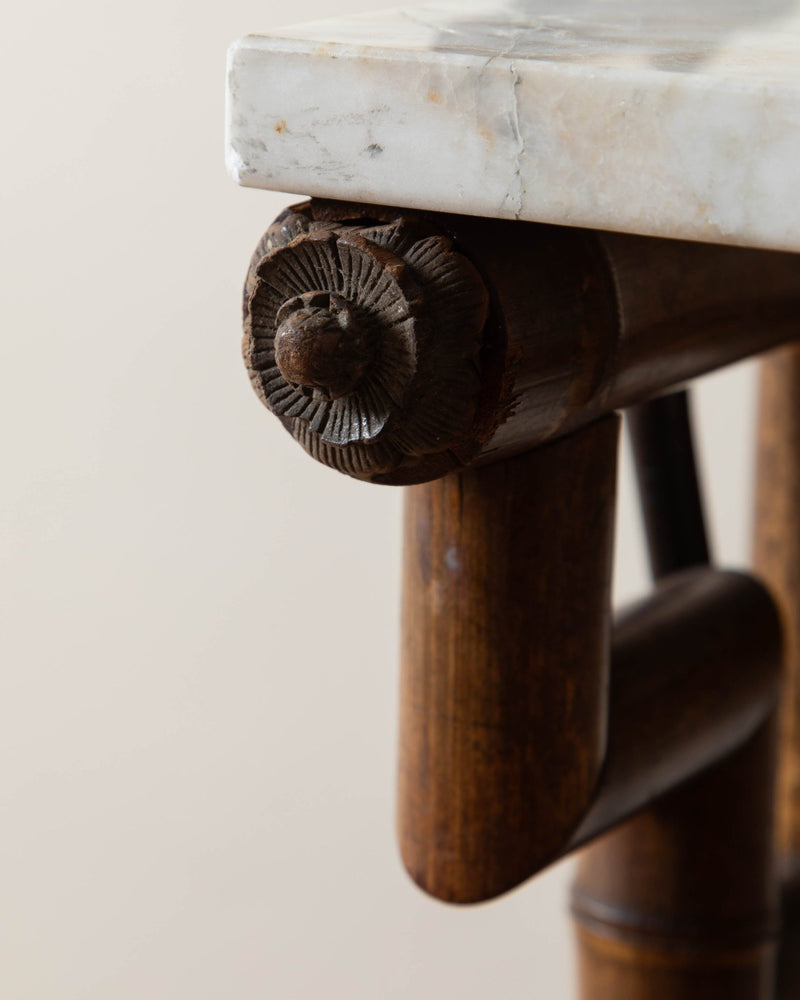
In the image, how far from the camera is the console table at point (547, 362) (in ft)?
1.04

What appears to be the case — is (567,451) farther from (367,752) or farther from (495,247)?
(367,752)

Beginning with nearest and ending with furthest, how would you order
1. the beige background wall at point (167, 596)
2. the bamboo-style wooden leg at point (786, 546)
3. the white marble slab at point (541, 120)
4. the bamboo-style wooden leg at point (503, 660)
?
1. the white marble slab at point (541, 120)
2. the bamboo-style wooden leg at point (503, 660)
3. the bamboo-style wooden leg at point (786, 546)
4. the beige background wall at point (167, 596)

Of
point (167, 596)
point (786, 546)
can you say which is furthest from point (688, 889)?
point (167, 596)

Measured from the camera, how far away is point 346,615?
4.08 ft

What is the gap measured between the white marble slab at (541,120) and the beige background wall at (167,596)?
782 mm

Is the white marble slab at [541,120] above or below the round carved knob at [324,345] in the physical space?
above

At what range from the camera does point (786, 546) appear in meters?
0.84

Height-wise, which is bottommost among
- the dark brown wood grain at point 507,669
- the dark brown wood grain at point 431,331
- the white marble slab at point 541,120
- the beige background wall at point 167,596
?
the beige background wall at point 167,596

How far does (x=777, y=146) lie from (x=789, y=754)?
62cm

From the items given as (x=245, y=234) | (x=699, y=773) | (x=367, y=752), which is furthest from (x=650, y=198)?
(x=367, y=752)

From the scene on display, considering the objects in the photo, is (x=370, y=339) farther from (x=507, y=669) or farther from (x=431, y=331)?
(x=507, y=669)

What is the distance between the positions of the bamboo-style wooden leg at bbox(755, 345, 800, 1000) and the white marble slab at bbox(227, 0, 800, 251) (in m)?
0.44

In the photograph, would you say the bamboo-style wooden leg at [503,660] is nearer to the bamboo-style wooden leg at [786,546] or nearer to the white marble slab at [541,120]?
the white marble slab at [541,120]

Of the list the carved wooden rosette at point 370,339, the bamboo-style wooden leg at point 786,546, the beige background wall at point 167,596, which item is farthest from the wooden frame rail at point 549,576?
the beige background wall at point 167,596
